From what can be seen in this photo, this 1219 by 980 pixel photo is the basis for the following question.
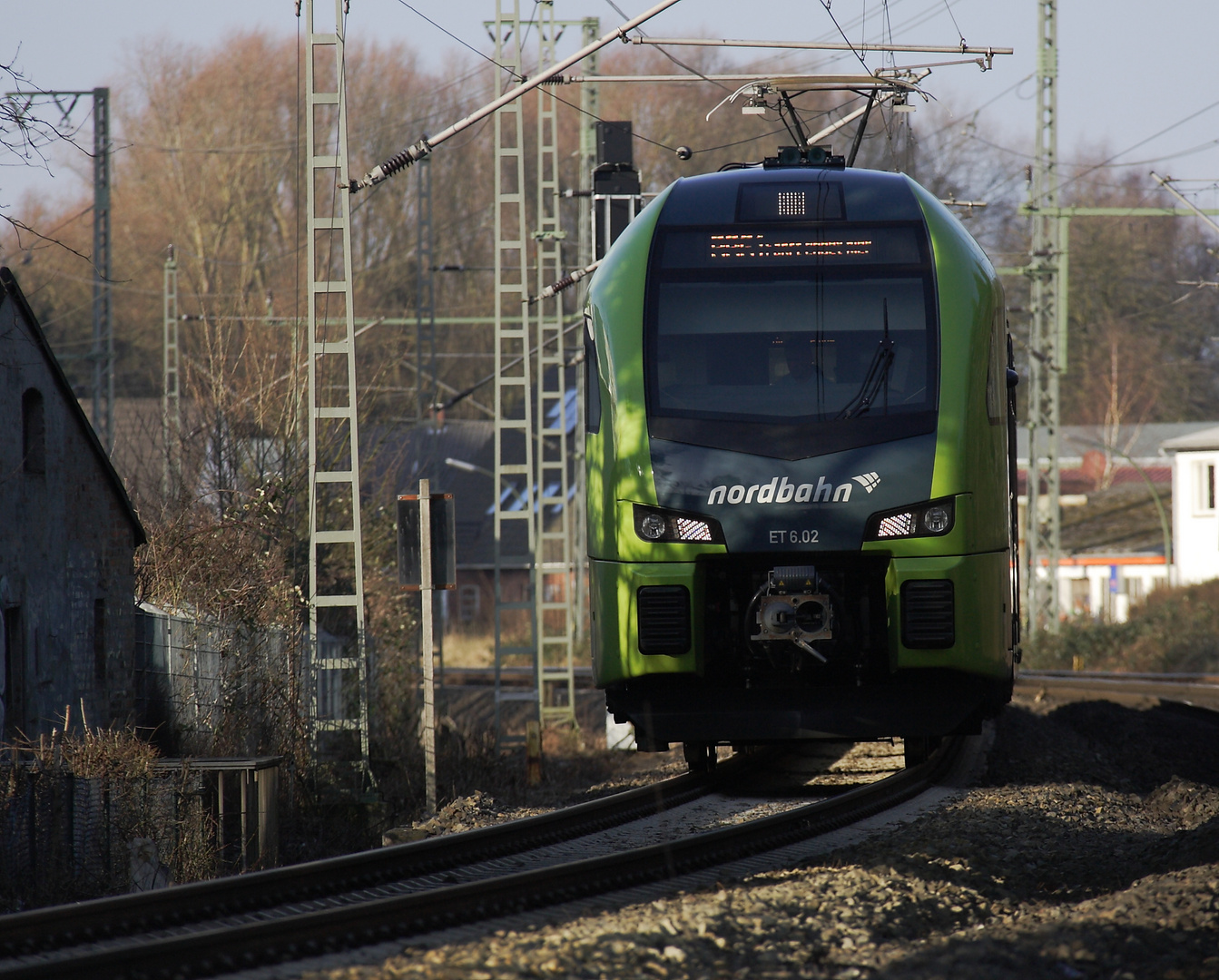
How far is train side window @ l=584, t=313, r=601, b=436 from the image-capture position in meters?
9.34

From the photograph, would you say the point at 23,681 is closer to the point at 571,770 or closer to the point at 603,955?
the point at 571,770

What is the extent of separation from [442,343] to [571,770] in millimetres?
44531

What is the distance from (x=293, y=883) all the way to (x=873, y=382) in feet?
14.5

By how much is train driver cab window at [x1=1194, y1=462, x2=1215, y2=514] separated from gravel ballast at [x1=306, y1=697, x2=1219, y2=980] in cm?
3783

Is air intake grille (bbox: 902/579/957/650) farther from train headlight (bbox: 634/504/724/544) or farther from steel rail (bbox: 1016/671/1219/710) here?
steel rail (bbox: 1016/671/1219/710)

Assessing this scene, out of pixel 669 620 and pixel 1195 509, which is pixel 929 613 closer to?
pixel 669 620

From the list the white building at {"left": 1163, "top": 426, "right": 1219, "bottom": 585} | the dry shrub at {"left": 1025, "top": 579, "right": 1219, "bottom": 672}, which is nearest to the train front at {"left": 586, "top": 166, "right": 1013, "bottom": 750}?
the dry shrub at {"left": 1025, "top": 579, "right": 1219, "bottom": 672}

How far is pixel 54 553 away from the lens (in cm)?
1438

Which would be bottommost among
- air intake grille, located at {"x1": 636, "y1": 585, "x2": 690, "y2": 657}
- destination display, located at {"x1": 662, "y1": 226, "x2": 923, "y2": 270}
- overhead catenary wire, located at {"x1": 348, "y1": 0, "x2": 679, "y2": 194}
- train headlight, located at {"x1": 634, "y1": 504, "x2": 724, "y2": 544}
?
air intake grille, located at {"x1": 636, "y1": 585, "x2": 690, "y2": 657}

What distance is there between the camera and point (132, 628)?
52.3 feet

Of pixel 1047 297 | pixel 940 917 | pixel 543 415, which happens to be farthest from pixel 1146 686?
pixel 940 917

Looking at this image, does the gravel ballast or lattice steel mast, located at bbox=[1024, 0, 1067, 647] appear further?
lattice steel mast, located at bbox=[1024, 0, 1067, 647]

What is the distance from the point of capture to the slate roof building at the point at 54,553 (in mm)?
13336

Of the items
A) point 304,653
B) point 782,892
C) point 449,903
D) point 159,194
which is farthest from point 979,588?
point 159,194
